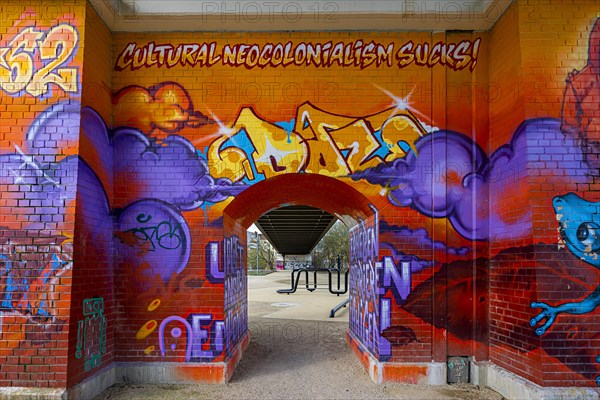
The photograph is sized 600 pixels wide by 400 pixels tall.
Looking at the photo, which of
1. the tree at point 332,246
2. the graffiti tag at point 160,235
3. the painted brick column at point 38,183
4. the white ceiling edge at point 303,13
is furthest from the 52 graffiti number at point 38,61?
the tree at point 332,246

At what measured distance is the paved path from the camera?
579cm

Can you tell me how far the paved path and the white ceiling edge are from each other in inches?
196

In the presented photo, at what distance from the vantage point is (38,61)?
18.2 ft

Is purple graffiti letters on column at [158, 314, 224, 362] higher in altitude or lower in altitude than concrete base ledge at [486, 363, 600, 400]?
higher

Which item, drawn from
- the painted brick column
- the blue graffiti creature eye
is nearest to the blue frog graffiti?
the blue graffiti creature eye

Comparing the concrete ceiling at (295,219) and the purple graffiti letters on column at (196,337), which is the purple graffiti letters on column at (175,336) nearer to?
the purple graffiti letters on column at (196,337)

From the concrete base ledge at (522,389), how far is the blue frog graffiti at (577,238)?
0.86 ft

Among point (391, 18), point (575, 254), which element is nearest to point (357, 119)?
point (391, 18)

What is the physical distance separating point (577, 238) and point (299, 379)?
417cm

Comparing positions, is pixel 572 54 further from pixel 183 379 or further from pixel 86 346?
pixel 86 346

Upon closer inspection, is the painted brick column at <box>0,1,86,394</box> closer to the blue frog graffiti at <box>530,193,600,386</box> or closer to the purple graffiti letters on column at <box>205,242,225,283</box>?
the purple graffiti letters on column at <box>205,242,225,283</box>

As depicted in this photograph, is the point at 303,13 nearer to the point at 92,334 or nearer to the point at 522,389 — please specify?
the point at 92,334

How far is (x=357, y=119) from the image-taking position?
641 centimetres

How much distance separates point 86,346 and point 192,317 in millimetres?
1356
